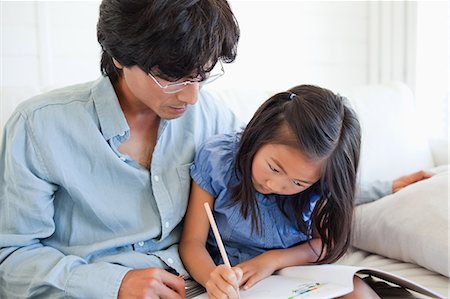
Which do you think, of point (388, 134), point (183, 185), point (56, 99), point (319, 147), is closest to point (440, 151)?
point (388, 134)

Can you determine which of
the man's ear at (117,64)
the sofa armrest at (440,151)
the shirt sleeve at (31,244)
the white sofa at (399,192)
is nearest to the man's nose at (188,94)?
the man's ear at (117,64)

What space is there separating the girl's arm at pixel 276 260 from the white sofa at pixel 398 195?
0.76 ft

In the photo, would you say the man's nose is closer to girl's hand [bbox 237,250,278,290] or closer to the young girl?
the young girl

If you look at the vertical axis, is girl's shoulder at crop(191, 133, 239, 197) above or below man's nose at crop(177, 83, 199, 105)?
below

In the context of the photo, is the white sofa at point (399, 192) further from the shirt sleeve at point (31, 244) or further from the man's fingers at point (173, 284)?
the man's fingers at point (173, 284)

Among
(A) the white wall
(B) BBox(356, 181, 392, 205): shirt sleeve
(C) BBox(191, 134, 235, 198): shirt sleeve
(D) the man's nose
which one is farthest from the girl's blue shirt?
(A) the white wall

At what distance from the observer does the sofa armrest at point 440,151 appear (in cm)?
190

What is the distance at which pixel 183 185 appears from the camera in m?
1.22

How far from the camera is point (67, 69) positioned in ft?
5.99

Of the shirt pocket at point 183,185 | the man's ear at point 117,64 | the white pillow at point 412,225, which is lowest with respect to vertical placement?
the white pillow at point 412,225

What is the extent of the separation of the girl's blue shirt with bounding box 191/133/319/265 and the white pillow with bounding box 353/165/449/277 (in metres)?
0.19

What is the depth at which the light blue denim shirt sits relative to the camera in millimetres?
1057

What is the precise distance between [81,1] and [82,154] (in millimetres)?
857

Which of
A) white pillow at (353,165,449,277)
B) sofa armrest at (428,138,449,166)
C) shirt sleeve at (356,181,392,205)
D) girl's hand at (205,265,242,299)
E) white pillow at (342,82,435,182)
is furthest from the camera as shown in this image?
sofa armrest at (428,138,449,166)
